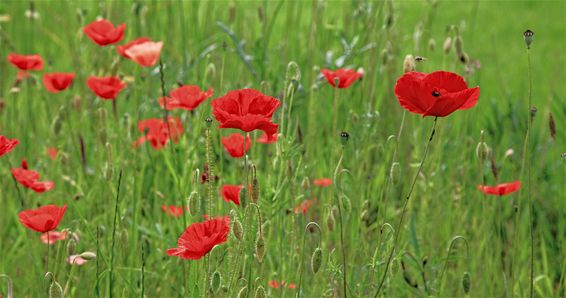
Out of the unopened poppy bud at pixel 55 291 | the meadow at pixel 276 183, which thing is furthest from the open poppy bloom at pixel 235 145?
the unopened poppy bud at pixel 55 291

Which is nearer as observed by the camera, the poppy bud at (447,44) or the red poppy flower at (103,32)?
the red poppy flower at (103,32)

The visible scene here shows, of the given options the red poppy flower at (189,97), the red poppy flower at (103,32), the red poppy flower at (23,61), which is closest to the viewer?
the red poppy flower at (189,97)

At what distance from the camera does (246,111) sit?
1.40 metres

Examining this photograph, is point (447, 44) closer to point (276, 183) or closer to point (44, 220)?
point (276, 183)

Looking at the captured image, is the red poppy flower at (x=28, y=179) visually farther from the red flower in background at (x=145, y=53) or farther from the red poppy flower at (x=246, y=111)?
the red poppy flower at (x=246, y=111)

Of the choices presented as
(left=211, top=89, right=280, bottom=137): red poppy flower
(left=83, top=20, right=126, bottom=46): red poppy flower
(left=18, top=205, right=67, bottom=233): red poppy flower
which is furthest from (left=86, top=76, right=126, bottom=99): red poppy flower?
(left=211, top=89, right=280, bottom=137): red poppy flower

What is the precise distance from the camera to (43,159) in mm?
2500

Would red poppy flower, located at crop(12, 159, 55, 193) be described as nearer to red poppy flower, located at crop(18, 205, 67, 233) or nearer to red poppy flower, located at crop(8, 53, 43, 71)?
red poppy flower, located at crop(18, 205, 67, 233)

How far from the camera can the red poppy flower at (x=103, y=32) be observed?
209 centimetres

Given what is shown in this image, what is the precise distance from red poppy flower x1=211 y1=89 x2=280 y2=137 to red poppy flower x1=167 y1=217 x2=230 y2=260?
0.46ft

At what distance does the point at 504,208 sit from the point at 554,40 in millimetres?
2292

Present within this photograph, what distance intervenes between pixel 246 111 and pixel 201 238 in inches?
8.2

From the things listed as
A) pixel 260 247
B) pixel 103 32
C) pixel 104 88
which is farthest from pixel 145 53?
pixel 260 247

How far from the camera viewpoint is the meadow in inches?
61.1
